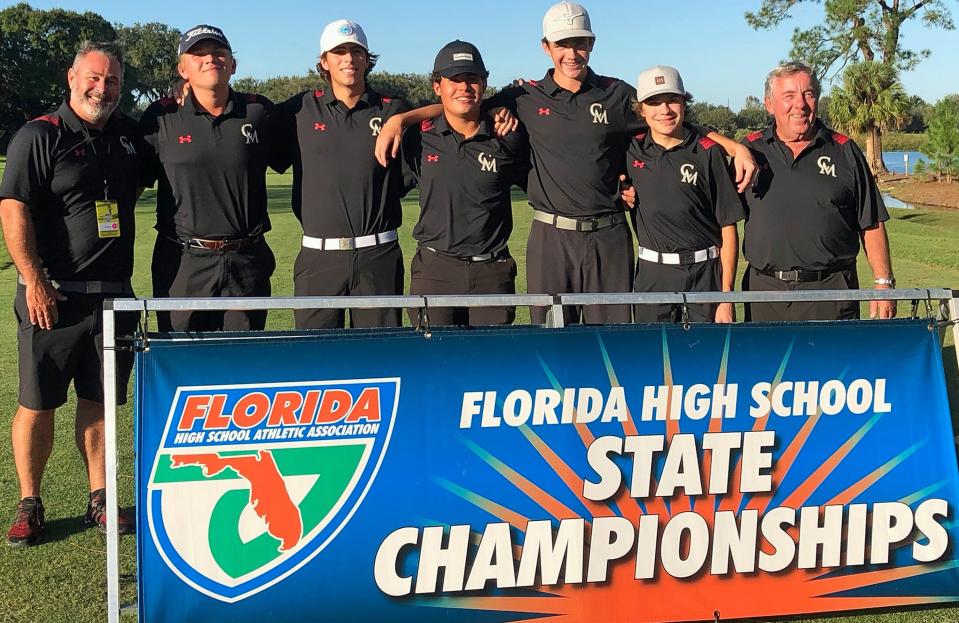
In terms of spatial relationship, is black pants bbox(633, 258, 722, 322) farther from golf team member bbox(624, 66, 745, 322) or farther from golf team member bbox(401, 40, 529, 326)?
golf team member bbox(401, 40, 529, 326)

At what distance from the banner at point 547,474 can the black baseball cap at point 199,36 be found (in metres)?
2.46

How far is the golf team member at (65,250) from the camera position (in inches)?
189

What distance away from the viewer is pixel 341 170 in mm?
5641

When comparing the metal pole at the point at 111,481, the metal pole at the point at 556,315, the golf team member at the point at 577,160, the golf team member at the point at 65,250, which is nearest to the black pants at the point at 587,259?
the golf team member at the point at 577,160

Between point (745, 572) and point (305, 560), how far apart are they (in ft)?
5.39

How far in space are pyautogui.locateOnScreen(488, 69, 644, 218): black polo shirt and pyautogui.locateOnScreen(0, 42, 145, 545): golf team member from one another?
2.17 meters

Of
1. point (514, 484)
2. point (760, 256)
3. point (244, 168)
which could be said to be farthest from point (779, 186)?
point (244, 168)

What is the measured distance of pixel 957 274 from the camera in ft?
42.1

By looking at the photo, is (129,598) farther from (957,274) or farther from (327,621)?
(957,274)

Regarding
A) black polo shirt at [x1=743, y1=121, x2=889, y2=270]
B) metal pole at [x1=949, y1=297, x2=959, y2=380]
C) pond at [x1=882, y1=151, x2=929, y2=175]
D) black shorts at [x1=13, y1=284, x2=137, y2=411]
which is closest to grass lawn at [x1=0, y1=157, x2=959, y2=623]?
black shorts at [x1=13, y1=284, x2=137, y2=411]

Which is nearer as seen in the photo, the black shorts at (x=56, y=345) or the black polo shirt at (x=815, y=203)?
the black shorts at (x=56, y=345)

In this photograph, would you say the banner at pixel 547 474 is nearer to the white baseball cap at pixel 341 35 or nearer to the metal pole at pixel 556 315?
the metal pole at pixel 556 315

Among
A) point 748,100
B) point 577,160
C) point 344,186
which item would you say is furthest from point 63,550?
point 748,100

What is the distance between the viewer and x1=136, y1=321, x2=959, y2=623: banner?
11.3 ft
